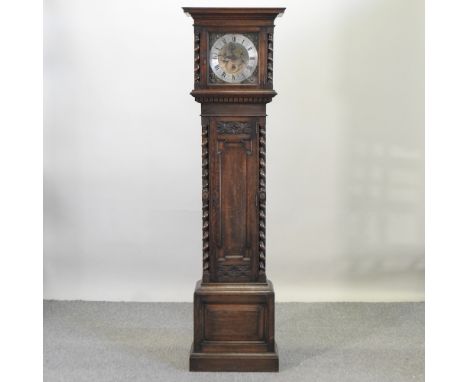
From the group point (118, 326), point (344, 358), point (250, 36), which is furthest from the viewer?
point (118, 326)

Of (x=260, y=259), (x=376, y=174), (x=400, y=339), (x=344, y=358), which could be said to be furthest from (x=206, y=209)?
(x=376, y=174)

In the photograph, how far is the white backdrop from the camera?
17.8ft

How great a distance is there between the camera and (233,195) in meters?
4.07

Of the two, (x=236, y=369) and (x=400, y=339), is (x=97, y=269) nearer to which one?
(x=236, y=369)

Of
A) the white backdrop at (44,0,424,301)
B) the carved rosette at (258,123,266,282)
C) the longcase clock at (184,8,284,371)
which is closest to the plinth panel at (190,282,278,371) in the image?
the longcase clock at (184,8,284,371)

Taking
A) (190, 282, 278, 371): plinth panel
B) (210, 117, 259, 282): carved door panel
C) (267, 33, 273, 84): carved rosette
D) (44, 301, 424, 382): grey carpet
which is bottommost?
(44, 301, 424, 382): grey carpet

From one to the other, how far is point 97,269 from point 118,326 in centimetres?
80

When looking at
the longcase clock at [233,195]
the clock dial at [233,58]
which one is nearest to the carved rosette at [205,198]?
the longcase clock at [233,195]

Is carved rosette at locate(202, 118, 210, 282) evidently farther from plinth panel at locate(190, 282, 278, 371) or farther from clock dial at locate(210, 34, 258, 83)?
clock dial at locate(210, 34, 258, 83)

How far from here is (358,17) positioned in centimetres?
542

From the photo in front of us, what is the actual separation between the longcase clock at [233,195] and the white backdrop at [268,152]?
1.46m

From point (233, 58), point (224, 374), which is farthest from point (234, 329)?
point (233, 58)

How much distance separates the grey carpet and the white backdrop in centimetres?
28

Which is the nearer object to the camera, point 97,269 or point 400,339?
point 400,339
